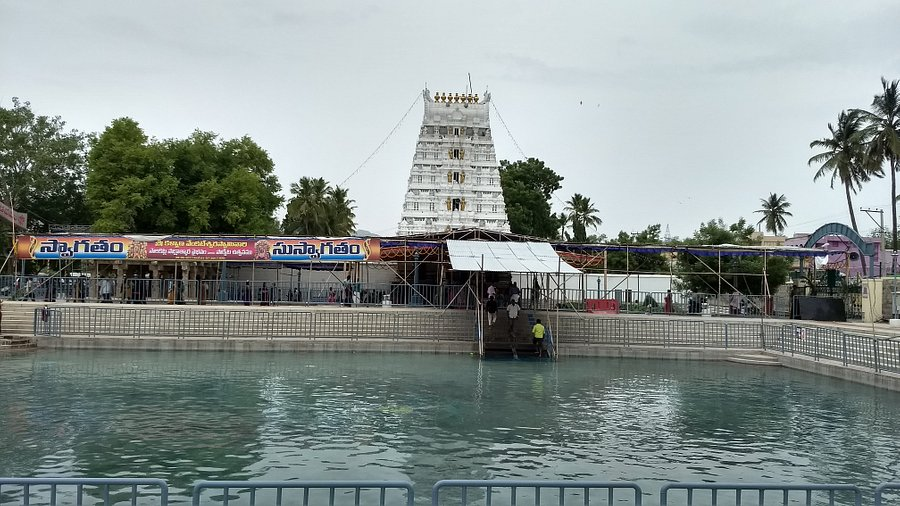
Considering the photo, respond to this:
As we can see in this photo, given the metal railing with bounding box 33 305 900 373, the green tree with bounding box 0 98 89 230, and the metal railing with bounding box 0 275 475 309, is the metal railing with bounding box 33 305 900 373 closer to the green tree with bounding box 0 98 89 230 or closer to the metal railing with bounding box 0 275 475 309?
the metal railing with bounding box 0 275 475 309

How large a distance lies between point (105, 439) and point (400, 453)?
14.9ft

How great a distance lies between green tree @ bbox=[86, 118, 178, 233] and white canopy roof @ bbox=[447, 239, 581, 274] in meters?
21.6

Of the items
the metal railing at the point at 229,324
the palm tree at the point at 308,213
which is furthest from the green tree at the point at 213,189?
the metal railing at the point at 229,324

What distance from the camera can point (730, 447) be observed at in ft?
35.8

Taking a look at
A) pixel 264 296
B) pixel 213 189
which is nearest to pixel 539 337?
pixel 264 296

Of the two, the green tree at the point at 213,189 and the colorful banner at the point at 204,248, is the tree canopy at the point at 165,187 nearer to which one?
the green tree at the point at 213,189

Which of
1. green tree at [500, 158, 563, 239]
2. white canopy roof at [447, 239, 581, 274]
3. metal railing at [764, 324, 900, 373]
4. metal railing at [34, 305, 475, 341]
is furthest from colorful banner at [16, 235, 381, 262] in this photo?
green tree at [500, 158, 563, 239]

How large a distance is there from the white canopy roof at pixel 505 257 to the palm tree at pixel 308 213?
26860 millimetres

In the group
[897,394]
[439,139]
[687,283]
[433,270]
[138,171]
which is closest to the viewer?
[897,394]

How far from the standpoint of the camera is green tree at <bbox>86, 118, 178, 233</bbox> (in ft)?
126

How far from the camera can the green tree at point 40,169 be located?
46.1 m

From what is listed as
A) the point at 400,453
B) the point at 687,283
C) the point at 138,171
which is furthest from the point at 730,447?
the point at 138,171

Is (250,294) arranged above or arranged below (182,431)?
above

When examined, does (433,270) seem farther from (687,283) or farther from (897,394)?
(897,394)
